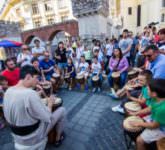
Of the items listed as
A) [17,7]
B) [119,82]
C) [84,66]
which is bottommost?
[119,82]

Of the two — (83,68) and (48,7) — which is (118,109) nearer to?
(83,68)

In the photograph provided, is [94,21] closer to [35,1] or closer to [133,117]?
[133,117]

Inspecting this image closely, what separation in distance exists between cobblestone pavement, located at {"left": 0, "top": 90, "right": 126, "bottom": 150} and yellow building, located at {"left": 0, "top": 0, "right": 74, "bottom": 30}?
1022 inches

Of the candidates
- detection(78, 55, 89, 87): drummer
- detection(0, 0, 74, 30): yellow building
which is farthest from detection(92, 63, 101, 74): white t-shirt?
detection(0, 0, 74, 30): yellow building

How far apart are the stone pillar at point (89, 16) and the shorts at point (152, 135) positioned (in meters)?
7.04

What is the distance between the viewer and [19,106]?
5.44 ft

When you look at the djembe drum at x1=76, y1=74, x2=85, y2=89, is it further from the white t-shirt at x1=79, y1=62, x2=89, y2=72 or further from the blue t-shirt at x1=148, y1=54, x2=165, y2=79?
the blue t-shirt at x1=148, y1=54, x2=165, y2=79

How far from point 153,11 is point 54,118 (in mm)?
35679

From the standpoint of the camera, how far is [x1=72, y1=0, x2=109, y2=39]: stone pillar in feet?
Answer: 25.1

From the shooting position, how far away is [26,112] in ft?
5.58

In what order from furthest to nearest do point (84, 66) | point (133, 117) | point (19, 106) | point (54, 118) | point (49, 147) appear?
point (84, 66), point (49, 147), point (54, 118), point (133, 117), point (19, 106)

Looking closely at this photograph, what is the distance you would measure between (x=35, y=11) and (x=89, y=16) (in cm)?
2480

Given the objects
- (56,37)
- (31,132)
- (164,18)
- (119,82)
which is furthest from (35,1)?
(31,132)

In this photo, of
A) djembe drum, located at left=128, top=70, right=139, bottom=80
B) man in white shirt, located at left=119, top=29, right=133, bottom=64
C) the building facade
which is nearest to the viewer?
djembe drum, located at left=128, top=70, right=139, bottom=80
